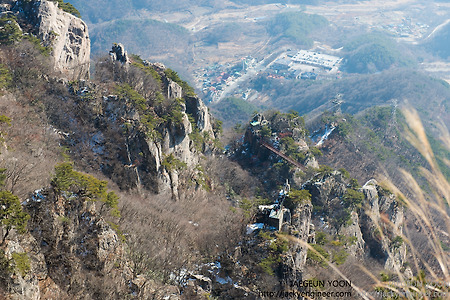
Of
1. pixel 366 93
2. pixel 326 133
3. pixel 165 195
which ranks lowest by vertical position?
pixel 366 93

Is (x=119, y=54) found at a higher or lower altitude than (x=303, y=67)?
higher

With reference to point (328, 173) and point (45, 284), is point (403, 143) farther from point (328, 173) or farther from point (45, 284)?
point (45, 284)

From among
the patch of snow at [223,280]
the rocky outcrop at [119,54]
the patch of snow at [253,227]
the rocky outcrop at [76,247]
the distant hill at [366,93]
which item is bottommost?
the distant hill at [366,93]

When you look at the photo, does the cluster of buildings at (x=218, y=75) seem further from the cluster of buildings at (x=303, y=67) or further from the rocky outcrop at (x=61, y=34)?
the rocky outcrop at (x=61, y=34)

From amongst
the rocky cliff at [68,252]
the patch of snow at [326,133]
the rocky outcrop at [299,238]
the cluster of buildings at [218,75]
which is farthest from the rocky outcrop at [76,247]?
the cluster of buildings at [218,75]

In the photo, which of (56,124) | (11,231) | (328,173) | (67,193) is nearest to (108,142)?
(56,124)

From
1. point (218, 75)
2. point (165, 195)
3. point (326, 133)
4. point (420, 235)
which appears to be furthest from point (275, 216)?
point (218, 75)

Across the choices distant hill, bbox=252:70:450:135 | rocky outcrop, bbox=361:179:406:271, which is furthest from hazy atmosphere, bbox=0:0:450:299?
distant hill, bbox=252:70:450:135

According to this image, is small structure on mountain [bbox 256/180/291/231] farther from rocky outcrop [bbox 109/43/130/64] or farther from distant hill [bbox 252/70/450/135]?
distant hill [bbox 252/70/450/135]

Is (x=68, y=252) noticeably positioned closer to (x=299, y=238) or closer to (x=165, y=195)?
(x=299, y=238)
